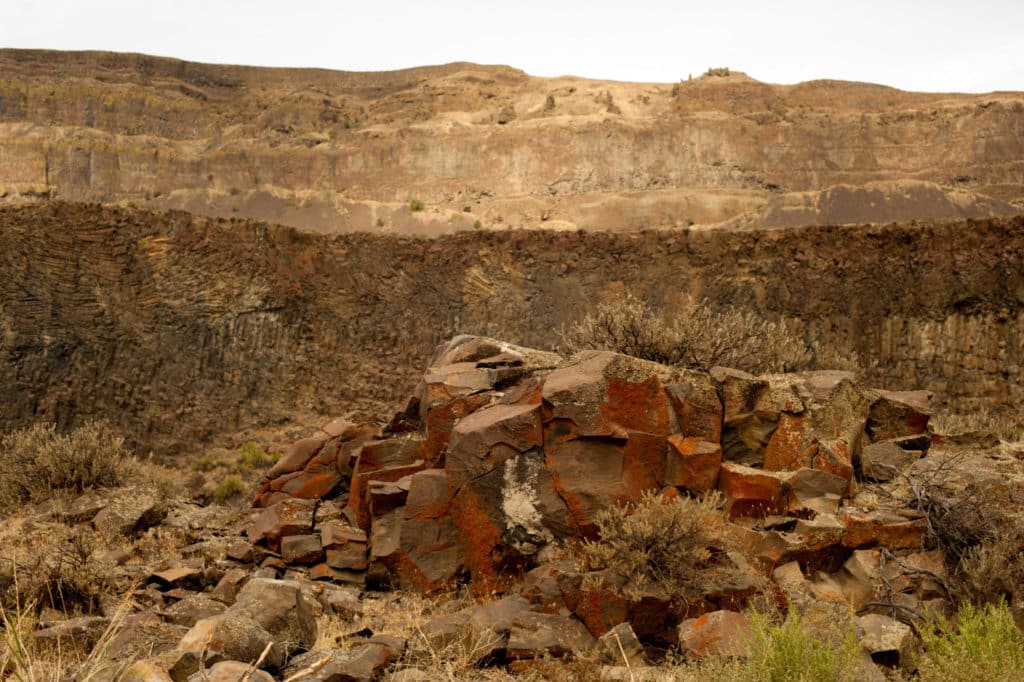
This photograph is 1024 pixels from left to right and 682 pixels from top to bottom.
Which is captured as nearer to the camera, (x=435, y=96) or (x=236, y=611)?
(x=236, y=611)

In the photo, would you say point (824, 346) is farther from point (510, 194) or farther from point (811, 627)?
point (510, 194)

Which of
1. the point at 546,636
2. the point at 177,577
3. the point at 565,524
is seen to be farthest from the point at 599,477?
the point at 177,577

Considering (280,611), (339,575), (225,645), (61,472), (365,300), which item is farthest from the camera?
(365,300)

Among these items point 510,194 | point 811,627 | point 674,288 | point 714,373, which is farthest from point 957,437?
point 510,194

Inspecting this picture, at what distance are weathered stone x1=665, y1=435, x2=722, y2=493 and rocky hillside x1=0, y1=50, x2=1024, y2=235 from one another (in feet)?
98.7

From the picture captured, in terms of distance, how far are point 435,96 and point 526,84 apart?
645 centimetres

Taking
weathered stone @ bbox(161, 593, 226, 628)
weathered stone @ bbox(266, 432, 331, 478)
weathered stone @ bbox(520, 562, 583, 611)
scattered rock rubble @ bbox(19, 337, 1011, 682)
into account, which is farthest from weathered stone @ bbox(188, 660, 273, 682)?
weathered stone @ bbox(266, 432, 331, 478)

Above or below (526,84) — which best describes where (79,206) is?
below

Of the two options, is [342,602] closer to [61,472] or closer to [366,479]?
[366,479]

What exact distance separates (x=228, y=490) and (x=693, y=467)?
38.8 ft

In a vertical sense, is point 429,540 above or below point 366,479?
below

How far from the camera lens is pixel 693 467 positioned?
22.5ft

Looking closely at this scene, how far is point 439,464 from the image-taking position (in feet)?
26.1

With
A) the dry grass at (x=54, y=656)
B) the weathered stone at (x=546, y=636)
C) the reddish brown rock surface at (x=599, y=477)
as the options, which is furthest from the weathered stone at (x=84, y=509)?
the weathered stone at (x=546, y=636)
